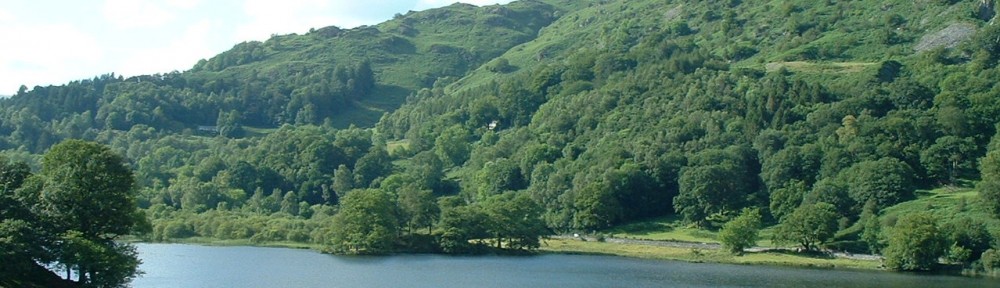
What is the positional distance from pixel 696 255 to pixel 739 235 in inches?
227

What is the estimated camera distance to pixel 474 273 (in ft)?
371

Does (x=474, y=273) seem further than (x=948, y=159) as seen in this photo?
No

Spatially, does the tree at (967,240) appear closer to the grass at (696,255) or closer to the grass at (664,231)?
the grass at (696,255)

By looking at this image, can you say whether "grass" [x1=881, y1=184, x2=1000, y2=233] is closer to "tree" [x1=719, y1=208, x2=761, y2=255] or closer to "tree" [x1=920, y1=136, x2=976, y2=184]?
"tree" [x1=920, y1=136, x2=976, y2=184]

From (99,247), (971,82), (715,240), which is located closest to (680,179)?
(715,240)

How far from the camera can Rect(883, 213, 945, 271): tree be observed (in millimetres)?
121688

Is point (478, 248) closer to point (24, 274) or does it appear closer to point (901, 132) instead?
point (901, 132)

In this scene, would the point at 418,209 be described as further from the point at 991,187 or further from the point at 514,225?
the point at 991,187

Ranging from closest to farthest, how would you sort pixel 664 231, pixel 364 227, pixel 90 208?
pixel 90 208 → pixel 364 227 → pixel 664 231

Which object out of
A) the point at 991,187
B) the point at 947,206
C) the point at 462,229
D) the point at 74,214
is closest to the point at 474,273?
the point at 462,229

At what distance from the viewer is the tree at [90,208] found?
76.1 m

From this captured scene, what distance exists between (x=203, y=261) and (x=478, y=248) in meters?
34.7

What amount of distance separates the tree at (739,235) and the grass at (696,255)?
1.21 m

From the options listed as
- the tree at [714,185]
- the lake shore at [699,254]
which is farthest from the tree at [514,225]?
the tree at [714,185]
